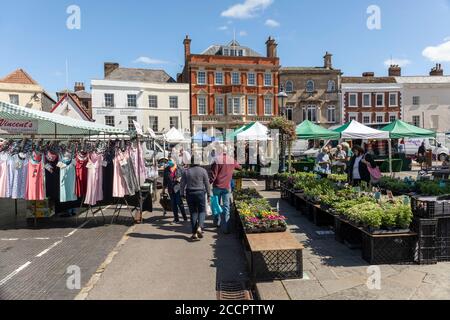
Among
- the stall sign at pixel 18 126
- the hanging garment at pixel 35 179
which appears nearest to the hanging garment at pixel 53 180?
the hanging garment at pixel 35 179

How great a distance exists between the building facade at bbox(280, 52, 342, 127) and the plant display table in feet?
131

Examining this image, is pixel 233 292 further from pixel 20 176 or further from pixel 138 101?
pixel 138 101

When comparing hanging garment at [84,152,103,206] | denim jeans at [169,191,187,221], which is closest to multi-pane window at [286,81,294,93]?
denim jeans at [169,191,187,221]

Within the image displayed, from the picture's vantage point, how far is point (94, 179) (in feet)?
27.6

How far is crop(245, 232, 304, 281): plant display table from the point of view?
4746mm

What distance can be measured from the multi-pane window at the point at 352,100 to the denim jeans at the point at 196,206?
1679 inches

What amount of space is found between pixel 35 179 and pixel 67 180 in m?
0.71

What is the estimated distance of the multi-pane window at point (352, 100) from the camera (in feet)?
149

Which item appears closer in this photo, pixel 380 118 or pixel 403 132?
pixel 403 132

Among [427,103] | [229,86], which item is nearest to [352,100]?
[427,103]

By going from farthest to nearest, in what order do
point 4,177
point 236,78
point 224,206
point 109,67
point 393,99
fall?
A: 1. point 393,99
2. point 109,67
3. point 236,78
4. point 4,177
5. point 224,206

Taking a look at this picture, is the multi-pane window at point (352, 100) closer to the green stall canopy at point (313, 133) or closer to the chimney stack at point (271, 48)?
the chimney stack at point (271, 48)
